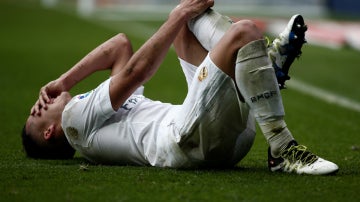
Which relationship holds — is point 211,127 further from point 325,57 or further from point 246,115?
point 325,57

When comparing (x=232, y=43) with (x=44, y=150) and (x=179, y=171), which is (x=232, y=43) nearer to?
(x=179, y=171)

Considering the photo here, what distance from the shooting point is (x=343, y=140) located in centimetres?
730

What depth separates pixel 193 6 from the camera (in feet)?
18.7

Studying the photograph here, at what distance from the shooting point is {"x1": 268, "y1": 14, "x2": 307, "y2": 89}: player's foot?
545 centimetres

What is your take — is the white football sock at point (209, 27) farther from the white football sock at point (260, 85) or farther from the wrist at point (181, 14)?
the white football sock at point (260, 85)

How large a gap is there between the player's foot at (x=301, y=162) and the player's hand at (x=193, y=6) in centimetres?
104

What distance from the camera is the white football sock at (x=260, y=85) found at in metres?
5.21

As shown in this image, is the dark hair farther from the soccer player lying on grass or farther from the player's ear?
the player's ear

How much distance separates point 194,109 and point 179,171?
410 millimetres

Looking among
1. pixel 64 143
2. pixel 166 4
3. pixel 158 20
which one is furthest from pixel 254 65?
pixel 166 4

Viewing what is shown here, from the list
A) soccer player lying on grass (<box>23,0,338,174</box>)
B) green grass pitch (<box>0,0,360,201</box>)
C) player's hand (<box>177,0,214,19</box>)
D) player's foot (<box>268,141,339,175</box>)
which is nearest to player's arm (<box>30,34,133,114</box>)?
soccer player lying on grass (<box>23,0,338,174</box>)

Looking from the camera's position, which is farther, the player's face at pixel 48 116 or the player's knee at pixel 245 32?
the player's face at pixel 48 116

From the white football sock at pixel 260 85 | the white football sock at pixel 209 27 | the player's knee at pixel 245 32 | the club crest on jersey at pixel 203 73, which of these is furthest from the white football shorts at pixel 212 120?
the white football sock at pixel 209 27

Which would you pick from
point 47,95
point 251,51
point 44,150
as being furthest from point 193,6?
point 44,150
